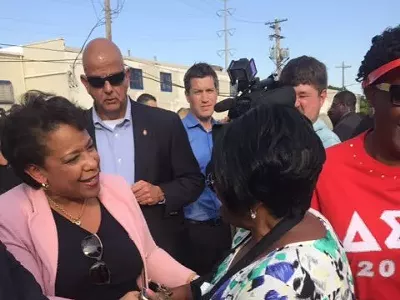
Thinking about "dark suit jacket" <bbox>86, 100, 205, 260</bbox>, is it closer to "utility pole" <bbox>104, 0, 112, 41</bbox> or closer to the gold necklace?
the gold necklace

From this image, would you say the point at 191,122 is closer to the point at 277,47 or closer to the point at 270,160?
the point at 270,160

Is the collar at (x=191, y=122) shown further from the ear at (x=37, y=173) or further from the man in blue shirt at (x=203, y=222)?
the ear at (x=37, y=173)

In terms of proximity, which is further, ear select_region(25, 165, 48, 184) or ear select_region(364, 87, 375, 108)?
ear select_region(25, 165, 48, 184)

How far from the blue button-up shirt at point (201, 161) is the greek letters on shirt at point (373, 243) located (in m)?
1.66

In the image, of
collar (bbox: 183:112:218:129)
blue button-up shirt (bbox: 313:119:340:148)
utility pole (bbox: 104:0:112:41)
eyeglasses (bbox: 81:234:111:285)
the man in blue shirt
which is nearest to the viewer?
eyeglasses (bbox: 81:234:111:285)

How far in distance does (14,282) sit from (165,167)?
4.69 feet

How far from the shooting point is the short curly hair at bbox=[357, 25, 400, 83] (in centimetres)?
150

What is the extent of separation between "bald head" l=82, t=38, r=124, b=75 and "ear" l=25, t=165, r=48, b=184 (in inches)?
→ 37.5

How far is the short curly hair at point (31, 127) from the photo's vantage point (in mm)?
1802

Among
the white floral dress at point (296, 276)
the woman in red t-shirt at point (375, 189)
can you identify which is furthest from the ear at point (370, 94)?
the white floral dress at point (296, 276)

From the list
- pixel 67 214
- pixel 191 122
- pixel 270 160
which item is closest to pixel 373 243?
pixel 270 160

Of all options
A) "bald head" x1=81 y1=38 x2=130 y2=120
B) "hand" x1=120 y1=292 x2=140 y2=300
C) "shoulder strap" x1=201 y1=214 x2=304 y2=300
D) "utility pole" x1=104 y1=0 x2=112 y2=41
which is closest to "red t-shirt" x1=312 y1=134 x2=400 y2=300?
"shoulder strap" x1=201 y1=214 x2=304 y2=300

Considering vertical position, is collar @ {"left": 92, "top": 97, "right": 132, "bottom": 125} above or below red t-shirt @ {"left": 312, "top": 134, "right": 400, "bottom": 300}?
above

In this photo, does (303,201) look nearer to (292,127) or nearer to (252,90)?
(292,127)
